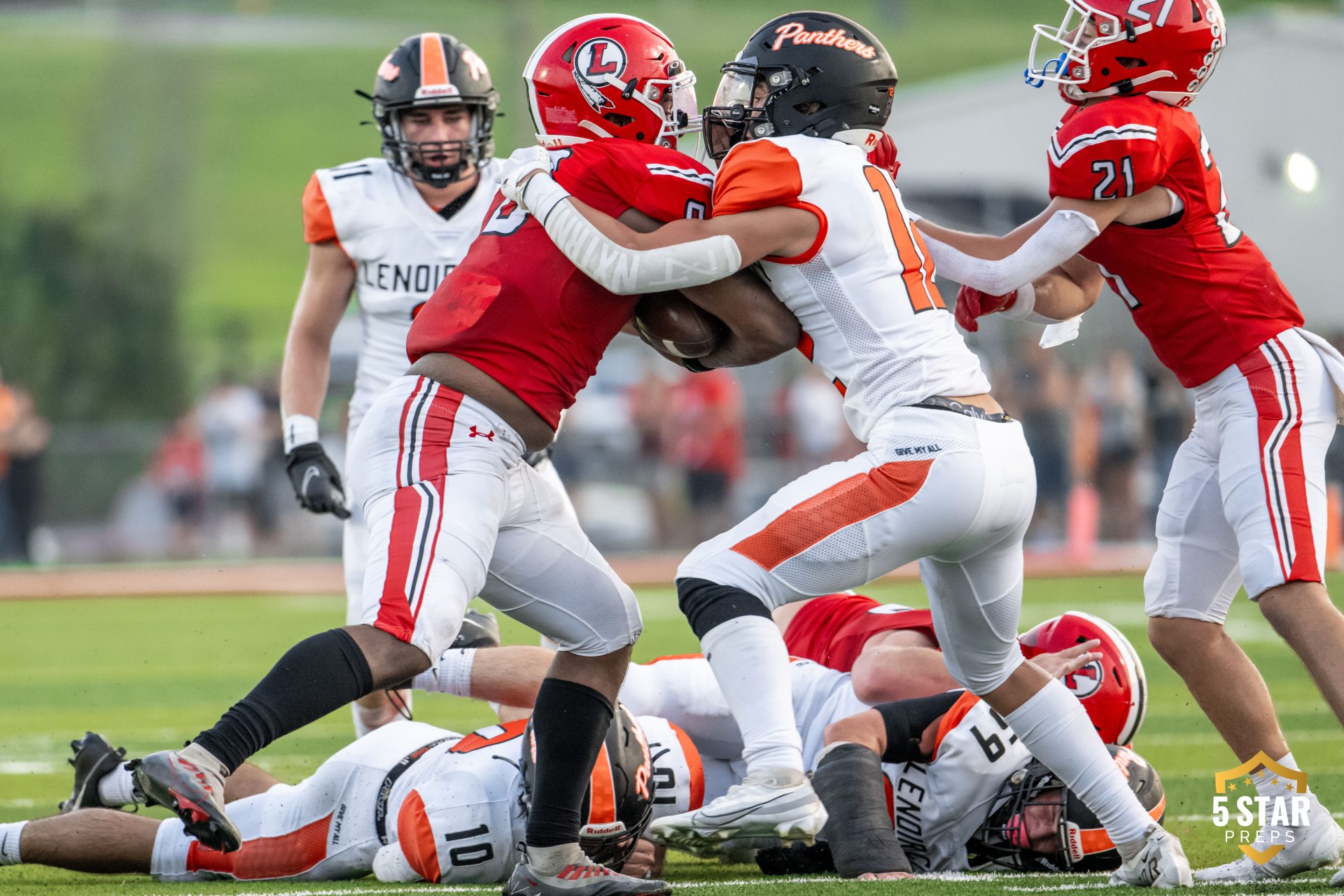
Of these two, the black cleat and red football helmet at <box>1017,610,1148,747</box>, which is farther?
the black cleat

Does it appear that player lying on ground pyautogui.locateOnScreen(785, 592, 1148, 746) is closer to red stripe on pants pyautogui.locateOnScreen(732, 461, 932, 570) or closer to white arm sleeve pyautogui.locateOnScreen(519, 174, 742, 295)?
red stripe on pants pyautogui.locateOnScreen(732, 461, 932, 570)

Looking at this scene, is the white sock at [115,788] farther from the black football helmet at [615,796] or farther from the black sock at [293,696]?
the black sock at [293,696]

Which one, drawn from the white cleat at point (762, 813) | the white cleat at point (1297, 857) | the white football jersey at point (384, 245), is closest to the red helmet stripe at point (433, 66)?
the white football jersey at point (384, 245)

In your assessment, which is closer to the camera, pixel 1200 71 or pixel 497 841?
pixel 497 841

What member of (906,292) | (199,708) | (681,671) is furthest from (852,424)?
(199,708)

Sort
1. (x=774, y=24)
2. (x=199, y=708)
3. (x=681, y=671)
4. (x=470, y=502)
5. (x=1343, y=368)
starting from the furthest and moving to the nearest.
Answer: (x=199, y=708) < (x=681, y=671) < (x=1343, y=368) < (x=774, y=24) < (x=470, y=502)

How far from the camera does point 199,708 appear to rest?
24.3 ft

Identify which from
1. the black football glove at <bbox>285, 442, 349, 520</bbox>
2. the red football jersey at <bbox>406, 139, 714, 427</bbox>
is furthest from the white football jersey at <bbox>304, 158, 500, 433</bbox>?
the red football jersey at <bbox>406, 139, 714, 427</bbox>

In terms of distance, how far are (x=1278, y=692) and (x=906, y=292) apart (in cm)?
512

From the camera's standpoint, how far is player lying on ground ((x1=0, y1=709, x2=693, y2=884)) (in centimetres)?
377

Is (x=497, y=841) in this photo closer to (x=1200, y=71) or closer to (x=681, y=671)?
(x=681, y=671)

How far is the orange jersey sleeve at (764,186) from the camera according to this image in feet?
11.0

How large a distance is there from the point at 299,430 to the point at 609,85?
1.77m

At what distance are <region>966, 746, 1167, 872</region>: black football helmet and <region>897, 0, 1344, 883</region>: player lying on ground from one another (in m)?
0.31
